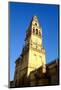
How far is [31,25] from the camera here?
2873mm

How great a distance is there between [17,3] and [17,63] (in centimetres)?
67

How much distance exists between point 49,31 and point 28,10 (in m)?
0.35

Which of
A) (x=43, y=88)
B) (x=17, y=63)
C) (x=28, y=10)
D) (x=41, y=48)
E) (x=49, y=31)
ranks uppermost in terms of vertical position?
(x=28, y=10)

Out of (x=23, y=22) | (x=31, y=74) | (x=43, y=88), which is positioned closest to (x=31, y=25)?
(x=23, y=22)

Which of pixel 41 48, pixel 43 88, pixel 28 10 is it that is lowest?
pixel 43 88

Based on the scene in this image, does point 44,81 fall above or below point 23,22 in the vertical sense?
below

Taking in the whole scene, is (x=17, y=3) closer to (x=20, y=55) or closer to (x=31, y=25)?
(x=31, y=25)

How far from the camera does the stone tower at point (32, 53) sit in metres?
2.83

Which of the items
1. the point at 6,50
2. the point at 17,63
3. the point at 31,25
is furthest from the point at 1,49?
the point at 31,25

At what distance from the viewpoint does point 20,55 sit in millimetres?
Answer: 2822

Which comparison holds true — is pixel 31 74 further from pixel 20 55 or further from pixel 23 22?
pixel 23 22

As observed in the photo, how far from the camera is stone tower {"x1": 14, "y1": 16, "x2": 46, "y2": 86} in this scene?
9.27ft

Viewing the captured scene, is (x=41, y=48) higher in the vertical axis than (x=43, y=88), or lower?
higher

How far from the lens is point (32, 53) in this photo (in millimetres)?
2877
